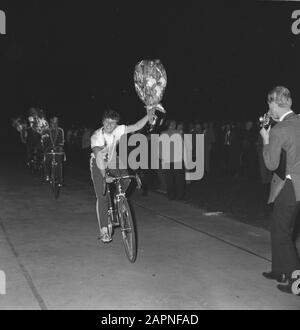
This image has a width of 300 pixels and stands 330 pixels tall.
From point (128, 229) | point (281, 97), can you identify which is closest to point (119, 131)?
point (128, 229)

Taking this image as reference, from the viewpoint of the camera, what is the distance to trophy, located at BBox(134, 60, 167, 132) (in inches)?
269

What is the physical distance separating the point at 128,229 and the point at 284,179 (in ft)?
7.52

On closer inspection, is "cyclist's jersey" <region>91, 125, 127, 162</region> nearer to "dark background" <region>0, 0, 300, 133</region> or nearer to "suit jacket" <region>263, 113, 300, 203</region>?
"suit jacket" <region>263, 113, 300, 203</region>

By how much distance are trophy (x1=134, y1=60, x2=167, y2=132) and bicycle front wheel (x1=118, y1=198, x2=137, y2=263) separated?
1.12m

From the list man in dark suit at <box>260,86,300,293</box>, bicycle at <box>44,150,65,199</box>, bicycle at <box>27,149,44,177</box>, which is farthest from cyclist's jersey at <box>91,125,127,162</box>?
bicycle at <box>27,149,44,177</box>

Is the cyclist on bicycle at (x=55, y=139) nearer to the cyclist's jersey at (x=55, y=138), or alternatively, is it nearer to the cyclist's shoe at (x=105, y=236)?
the cyclist's jersey at (x=55, y=138)

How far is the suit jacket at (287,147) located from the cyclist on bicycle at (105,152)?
2.09m

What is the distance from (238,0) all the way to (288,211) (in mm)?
24456

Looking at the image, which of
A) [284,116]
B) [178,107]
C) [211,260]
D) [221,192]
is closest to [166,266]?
[211,260]

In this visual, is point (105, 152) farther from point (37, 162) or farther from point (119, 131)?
point (37, 162)

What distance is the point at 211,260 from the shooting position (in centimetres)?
682

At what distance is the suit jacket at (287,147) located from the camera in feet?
17.6

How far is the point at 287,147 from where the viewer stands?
543 cm

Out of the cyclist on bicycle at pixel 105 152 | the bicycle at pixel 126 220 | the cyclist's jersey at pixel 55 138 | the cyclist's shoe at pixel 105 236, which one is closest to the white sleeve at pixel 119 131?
the cyclist on bicycle at pixel 105 152
